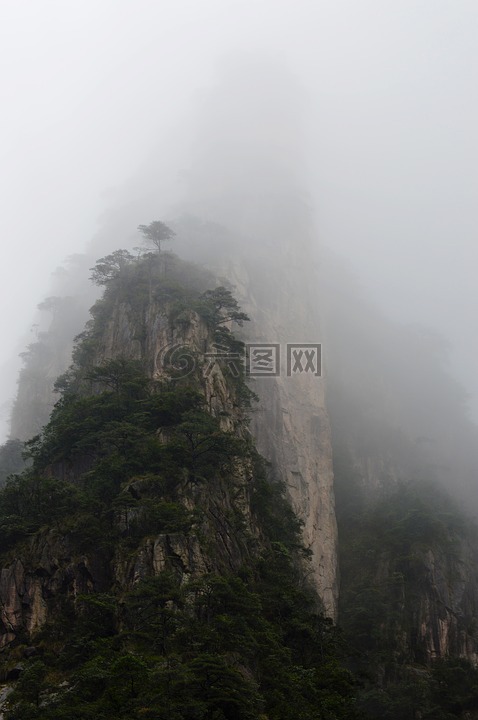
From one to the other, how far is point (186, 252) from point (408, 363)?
94.2ft

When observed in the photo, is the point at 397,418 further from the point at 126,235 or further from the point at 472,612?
the point at 126,235

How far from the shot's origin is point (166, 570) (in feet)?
76.9

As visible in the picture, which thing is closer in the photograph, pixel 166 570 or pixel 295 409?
pixel 166 570

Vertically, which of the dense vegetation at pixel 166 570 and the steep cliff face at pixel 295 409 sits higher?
the steep cliff face at pixel 295 409

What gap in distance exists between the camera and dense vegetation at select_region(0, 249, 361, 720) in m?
17.6

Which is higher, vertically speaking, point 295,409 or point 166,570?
point 295,409

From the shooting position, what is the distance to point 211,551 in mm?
25562

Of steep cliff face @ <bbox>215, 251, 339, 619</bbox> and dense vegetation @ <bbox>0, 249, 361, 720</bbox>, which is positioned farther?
steep cliff face @ <bbox>215, 251, 339, 619</bbox>

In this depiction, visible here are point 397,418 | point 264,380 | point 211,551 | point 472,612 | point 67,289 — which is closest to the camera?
point 211,551

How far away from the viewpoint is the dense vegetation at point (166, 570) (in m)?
17.6

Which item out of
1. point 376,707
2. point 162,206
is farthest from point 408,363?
point 376,707

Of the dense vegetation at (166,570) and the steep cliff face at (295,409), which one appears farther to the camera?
the steep cliff face at (295,409)

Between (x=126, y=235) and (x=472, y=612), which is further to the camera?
→ (x=126, y=235)

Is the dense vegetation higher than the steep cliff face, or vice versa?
the steep cliff face
